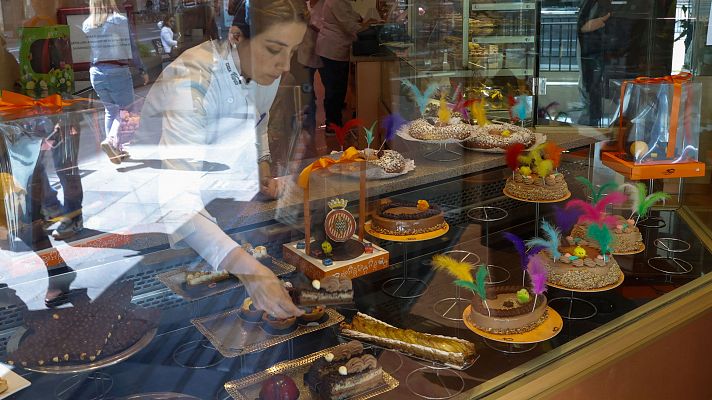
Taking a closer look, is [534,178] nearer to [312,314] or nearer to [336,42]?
[312,314]

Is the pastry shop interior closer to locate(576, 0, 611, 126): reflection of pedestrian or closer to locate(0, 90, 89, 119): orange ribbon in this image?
locate(0, 90, 89, 119): orange ribbon

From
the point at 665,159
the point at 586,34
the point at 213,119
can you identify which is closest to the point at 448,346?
the point at 213,119

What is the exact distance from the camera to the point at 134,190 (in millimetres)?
1554

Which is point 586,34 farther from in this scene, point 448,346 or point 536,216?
point 448,346

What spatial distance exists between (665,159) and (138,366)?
1.93 meters

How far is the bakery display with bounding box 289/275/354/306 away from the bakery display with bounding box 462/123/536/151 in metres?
1.16

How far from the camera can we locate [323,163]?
195 cm

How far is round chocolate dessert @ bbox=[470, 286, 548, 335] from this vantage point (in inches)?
66.1

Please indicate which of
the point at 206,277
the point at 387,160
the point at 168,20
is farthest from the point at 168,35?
the point at 206,277

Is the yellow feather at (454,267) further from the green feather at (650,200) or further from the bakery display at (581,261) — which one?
the green feather at (650,200)

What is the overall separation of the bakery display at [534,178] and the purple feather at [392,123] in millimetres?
446

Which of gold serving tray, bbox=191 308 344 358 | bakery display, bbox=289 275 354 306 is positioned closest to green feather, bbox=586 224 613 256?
bakery display, bbox=289 275 354 306

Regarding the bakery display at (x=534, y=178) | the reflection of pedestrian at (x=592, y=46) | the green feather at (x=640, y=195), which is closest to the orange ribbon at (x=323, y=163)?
the bakery display at (x=534, y=178)

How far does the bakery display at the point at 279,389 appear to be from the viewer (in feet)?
4.40
